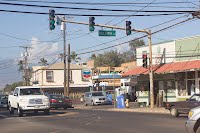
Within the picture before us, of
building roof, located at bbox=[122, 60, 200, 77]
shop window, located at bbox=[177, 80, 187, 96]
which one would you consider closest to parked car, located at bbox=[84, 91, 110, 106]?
building roof, located at bbox=[122, 60, 200, 77]

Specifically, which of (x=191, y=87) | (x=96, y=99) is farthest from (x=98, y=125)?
(x=96, y=99)

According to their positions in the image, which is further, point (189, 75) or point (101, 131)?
point (189, 75)

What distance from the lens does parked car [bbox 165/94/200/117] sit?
993 inches

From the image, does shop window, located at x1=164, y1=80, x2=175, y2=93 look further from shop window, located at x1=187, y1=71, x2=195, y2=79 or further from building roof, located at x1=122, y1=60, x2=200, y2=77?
shop window, located at x1=187, y1=71, x2=195, y2=79

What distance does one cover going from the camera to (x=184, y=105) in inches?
1018

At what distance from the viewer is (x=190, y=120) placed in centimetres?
1293

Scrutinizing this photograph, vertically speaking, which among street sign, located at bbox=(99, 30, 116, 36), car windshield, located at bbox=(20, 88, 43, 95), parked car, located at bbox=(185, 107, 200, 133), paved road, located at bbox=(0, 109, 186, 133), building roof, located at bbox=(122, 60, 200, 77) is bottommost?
paved road, located at bbox=(0, 109, 186, 133)

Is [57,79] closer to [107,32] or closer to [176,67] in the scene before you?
[176,67]

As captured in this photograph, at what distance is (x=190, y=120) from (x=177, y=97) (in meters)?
24.9

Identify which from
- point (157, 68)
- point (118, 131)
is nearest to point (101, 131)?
point (118, 131)

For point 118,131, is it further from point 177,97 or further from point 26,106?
point 177,97

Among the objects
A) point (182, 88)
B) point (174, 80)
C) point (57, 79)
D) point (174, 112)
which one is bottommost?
point (174, 112)

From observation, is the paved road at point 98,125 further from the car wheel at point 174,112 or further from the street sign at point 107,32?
the street sign at point 107,32

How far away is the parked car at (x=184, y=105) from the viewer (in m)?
25.2
